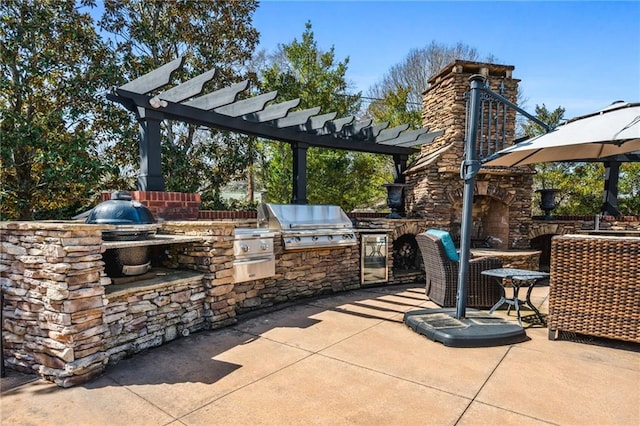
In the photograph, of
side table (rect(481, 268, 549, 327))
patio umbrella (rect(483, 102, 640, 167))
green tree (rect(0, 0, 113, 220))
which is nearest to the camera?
patio umbrella (rect(483, 102, 640, 167))

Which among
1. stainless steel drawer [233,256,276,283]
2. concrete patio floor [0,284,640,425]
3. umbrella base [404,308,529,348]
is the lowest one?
concrete patio floor [0,284,640,425]

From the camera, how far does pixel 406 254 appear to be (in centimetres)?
736

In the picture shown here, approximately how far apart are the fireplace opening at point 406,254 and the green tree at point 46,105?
5.88 meters

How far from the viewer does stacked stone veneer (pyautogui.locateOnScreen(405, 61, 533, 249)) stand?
712 centimetres

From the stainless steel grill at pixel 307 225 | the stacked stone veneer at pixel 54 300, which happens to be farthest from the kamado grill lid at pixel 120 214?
the stainless steel grill at pixel 307 225

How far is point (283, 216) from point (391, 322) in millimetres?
2190

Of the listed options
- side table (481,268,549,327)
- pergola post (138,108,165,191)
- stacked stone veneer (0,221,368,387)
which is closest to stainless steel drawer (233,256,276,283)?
stacked stone veneer (0,221,368,387)

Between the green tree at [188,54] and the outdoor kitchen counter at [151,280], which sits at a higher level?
the green tree at [188,54]

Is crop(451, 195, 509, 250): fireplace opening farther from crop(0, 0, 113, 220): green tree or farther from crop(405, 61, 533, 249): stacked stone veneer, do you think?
crop(0, 0, 113, 220): green tree

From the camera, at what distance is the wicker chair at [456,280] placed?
4.26 metres

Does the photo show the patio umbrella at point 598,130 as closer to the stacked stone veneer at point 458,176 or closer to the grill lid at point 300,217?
the grill lid at point 300,217

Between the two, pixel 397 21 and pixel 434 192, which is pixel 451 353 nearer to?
pixel 434 192

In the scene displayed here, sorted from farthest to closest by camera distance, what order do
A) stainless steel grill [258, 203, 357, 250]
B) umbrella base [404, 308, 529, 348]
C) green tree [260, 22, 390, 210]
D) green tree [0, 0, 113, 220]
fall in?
green tree [260, 22, 390, 210] < green tree [0, 0, 113, 220] < stainless steel grill [258, 203, 357, 250] < umbrella base [404, 308, 529, 348]

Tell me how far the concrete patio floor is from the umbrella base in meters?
0.07
